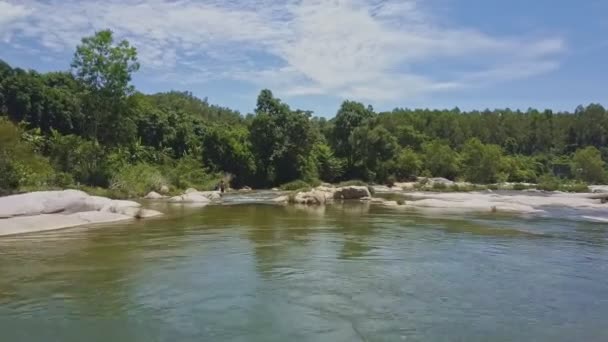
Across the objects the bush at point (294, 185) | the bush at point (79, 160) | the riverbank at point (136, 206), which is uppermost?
the bush at point (79, 160)

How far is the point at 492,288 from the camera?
12.5 m

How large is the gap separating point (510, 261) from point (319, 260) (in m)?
5.85

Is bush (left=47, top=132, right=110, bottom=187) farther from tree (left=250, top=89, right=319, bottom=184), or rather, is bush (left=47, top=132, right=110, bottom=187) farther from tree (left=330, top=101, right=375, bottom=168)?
tree (left=330, top=101, right=375, bottom=168)

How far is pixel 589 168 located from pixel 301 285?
3781 inches

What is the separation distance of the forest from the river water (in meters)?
20.0

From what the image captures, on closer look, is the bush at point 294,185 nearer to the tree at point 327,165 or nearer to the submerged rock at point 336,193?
the tree at point 327,165

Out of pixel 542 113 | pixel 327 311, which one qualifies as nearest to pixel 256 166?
pixel 327 311

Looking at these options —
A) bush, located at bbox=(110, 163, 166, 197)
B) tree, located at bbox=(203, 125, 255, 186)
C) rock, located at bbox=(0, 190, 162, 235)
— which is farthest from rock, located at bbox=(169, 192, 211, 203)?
tree, located at bbox=(203, 125, 255, 186)

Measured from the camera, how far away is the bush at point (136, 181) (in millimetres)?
44344

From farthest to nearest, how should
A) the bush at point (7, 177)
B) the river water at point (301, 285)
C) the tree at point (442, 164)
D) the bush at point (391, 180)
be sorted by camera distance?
the tree at point (442, 164), the bush at point (391, 180), the bush at point (7, 177), the river water at point (301, 285)

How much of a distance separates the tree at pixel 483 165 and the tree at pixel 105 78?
195ft

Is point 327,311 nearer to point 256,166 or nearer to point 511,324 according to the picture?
point 511,324

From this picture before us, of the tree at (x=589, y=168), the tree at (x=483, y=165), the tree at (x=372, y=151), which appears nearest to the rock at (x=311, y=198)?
the tree at (x=372, y=151)

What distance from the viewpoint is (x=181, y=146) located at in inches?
3233
